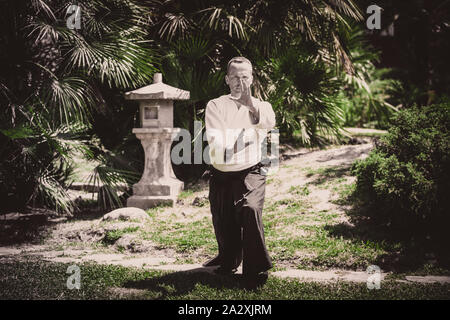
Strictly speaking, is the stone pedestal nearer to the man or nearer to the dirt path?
the dirt path

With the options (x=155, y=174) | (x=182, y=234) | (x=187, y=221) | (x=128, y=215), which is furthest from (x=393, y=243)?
(x=155, y=174)

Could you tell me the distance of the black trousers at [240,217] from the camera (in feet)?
13.5

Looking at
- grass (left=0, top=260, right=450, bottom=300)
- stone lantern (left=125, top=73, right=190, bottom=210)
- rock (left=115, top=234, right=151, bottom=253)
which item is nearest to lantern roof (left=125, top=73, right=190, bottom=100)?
stone lantern (left=125, top=73, right=190, bottom=210)

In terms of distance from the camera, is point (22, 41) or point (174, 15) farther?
point (174, 15)

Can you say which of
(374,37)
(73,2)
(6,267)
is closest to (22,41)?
(73,2)

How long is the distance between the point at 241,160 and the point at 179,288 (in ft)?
4.10

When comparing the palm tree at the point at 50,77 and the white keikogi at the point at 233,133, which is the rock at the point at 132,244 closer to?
the palm tree at the point at 50,77

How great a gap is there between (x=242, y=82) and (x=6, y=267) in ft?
10.7

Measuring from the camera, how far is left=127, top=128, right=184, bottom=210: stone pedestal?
8.57m

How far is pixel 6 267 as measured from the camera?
5309mm

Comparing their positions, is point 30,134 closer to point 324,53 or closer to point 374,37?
point 324,53

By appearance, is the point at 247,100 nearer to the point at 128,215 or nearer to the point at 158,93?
the point at 128,215

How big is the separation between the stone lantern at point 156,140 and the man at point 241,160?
4.26 meters

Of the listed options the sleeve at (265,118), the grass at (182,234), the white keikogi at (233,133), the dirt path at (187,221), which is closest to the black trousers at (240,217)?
the white keikogi at (233,133)
